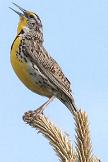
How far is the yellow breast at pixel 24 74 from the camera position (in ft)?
18.7

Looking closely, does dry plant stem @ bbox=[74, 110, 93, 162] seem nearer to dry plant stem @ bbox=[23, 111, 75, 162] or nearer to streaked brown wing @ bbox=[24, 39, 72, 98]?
dry plant stem @ bbox=[23, 111, 75, 162]

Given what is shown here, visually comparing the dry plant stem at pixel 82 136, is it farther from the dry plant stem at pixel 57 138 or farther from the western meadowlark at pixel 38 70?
the western meadowlark at pixel 38 70

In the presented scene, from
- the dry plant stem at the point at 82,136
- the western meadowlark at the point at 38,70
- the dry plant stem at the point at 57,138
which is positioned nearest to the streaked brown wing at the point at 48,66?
the western meadowlark at the point at 38,70

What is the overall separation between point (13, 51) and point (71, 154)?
3512mm

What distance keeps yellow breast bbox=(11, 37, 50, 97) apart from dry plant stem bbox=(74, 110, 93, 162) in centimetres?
319

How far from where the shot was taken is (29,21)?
23.0 ft

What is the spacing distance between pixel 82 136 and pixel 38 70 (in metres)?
3.56

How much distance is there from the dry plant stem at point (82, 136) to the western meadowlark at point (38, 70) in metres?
2.91

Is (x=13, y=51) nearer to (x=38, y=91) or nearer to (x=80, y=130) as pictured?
(x=38, y=91)

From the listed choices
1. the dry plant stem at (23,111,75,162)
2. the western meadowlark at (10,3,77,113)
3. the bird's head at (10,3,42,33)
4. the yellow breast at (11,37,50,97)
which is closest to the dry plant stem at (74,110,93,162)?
the dry plant stem at (23,111,75,162)

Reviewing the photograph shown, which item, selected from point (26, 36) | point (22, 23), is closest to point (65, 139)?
point (26, 36)

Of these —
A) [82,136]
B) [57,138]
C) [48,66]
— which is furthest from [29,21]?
[82,136]

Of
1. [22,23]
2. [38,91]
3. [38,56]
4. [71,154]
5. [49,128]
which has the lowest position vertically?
[71,154]

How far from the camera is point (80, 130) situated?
2.50 meters
